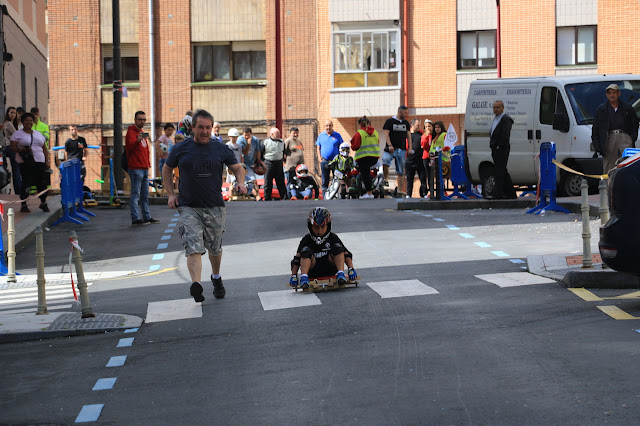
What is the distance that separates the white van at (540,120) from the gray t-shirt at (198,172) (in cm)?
1190

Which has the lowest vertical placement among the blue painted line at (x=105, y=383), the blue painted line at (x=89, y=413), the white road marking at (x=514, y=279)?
the blue painted line at (x=105, y=383)

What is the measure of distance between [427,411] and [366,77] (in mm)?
38033

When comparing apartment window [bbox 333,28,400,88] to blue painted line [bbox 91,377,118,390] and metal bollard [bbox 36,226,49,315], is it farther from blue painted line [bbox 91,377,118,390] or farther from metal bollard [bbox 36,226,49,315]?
blue painted line [bbox 91,377,118,390]

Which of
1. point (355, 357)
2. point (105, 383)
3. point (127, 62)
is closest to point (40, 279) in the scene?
point (105, 383)

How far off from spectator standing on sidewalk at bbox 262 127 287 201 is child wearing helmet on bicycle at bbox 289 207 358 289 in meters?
15.0

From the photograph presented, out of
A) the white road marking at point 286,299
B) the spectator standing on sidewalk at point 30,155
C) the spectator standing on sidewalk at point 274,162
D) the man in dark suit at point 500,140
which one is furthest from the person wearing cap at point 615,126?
the spectator standing on sidewalk at point 30,155

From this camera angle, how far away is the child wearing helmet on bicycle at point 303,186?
28089 mm

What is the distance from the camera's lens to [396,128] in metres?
26.9

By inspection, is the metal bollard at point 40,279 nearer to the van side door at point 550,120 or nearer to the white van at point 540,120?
the white van at point 540,120

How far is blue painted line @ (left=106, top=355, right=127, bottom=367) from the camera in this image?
840 cm

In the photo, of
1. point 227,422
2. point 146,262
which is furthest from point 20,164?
point 227,422

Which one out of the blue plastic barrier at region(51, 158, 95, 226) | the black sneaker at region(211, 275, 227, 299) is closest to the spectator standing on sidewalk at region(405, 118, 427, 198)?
the blue plastic barrier at region(51, 158, 95, 226)

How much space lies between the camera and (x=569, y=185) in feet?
73.6

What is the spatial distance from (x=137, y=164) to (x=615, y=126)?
325 inches
